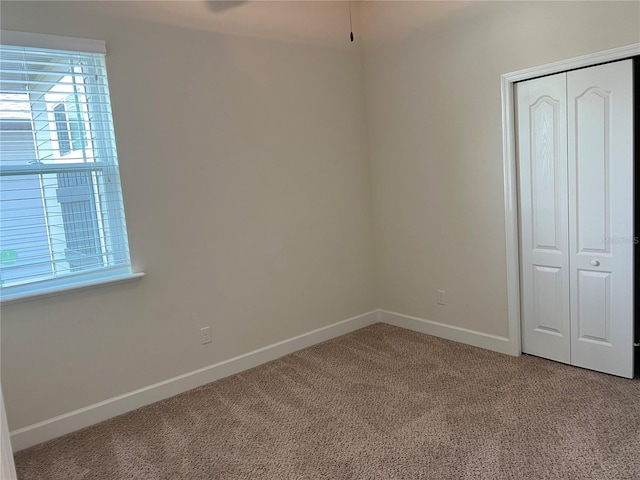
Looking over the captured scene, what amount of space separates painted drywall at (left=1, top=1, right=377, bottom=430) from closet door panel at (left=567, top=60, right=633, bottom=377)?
6.03 feet

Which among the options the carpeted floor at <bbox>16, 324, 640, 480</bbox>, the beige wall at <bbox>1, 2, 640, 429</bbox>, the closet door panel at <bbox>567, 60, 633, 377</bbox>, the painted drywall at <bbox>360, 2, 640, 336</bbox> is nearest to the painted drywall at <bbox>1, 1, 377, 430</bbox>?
the beige wall at <bbox>1, 2, 640, 429</bbox>

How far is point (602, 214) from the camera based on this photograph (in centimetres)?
299

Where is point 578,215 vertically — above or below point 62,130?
below

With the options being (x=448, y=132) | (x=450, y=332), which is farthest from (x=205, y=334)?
(x=448, y=132)

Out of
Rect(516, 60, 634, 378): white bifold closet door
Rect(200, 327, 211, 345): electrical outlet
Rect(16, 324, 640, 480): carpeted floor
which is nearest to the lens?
Rect(16, 324, 640, 480): carpeted floor

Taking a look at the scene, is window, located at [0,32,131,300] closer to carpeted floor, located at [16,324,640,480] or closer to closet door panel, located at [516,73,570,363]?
carpeted floor, located at [16,324,640,480]

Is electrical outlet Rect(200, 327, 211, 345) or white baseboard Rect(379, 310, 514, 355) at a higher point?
electrical outlet Rect(200, 327, 211, 345)

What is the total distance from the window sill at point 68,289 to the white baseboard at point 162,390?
29.3 inches

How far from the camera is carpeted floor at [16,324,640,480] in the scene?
7.62 feet

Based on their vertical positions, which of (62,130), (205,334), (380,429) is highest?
(62,130)

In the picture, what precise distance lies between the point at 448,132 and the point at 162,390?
2.86 meters

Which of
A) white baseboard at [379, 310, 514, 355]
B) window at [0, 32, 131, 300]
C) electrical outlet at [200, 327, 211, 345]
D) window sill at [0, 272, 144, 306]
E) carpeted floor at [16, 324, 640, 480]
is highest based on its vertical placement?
window at [0, 32, 131, 300]

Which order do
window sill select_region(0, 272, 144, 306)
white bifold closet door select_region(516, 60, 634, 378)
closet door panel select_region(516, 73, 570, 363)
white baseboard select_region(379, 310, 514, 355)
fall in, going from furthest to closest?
1. white baseboard select_region(379, 310, 514, 355)
2. closet door panel select_region(516, 73, 570, 363)
3. white bifold closet door select_region(516, 60, 634, 378)
4. window sill select_region(0, 272, 144, 306)

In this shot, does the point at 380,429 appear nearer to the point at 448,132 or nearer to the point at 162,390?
the point at 162,390
